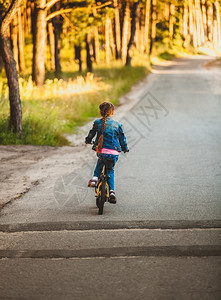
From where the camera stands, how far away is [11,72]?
1349 centimetres

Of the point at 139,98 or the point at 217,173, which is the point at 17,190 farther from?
the point at 139,98

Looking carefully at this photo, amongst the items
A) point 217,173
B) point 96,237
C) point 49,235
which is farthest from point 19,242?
point 217,173

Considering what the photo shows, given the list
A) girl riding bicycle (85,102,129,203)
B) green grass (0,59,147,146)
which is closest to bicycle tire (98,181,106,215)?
girl riding bicycle (85,102,129,203)

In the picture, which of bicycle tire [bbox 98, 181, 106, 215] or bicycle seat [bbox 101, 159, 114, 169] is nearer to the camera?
bicycle tire [bbox 98, 181, 106, 215]

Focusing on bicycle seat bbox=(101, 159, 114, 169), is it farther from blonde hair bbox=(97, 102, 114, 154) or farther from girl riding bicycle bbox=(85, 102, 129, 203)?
blonde hair bbox=(97, 102, 114, 154)

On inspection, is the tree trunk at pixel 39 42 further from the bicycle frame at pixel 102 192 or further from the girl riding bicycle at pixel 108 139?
the bicycle frame at pixel 102 192

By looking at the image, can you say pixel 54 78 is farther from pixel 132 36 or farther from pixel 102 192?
pixel 102 192

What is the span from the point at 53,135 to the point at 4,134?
1385 millimetres

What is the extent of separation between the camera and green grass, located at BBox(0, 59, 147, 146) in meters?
14.1

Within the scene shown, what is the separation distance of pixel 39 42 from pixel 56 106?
711cm

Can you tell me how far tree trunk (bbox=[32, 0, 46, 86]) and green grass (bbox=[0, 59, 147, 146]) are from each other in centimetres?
194

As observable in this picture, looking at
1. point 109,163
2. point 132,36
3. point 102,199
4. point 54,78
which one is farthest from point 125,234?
point 132,36

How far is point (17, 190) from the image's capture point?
29.7ft

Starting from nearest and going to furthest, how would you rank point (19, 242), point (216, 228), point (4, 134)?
point (19, 242) < point (216, 228) < point (4, 134)
